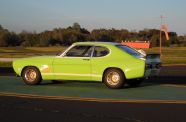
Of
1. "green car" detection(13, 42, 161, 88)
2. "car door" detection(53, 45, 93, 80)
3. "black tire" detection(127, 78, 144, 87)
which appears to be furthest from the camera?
"black tire" detection(127, 78, 144, 87)

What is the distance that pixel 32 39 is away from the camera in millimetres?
104938

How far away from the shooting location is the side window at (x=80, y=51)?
1541 cm

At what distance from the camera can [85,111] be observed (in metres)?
10.4

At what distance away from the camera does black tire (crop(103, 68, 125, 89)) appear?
48.2ft

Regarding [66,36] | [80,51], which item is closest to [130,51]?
[80,51]

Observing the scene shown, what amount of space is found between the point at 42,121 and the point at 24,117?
61 cm

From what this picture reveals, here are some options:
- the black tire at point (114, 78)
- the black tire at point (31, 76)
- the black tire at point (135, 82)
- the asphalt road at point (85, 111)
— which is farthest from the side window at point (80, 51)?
the asphalt road at point (85, 111)

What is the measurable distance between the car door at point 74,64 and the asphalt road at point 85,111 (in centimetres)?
325

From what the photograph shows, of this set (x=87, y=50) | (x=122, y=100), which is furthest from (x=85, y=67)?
(x=122, y=100)

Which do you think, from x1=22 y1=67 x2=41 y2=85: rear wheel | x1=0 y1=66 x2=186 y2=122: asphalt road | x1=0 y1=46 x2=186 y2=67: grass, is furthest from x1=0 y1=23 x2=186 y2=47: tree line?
x1=0 y1=66 x2=186 y2=122: asphalt road

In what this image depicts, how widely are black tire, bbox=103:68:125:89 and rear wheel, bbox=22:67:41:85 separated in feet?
7.61

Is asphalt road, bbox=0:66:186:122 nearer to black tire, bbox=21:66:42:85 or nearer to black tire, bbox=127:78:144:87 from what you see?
black tire, bbox=21:66:42:85

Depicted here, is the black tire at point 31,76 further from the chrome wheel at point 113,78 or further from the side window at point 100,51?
the chrome wheel at point 113,78

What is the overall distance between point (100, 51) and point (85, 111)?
204 inches
